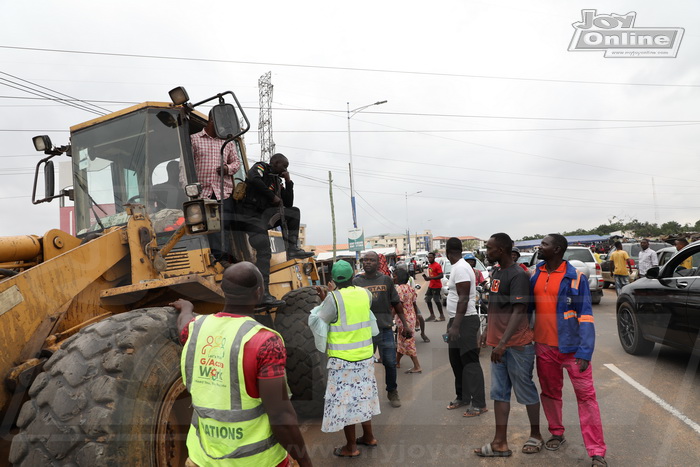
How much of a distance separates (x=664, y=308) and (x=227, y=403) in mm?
6144

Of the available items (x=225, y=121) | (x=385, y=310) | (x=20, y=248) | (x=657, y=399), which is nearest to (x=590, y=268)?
(x=657, y=399)

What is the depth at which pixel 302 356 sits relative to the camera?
15.1ft

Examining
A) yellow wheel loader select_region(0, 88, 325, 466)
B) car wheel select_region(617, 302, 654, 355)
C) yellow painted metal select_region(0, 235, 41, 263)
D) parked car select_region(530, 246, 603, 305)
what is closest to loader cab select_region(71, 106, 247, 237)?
yellow wheel loader select_region(0, 88, 325, 466)

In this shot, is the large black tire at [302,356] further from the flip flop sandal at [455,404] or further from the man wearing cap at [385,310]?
the flip flop sandal at [455,404]

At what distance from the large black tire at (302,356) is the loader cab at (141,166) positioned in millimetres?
1588

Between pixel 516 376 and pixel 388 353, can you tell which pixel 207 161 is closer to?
pixel 388 353

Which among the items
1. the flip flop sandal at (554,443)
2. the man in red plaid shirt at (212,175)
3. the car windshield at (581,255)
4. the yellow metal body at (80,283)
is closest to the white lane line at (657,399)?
the flip flop sandal at (554,443)

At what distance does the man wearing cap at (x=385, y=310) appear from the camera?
5.36m

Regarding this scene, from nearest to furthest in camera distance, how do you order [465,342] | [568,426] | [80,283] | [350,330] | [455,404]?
1. [80,283]
2. [350,330]
3. [568,426]
4. [465,342]
5. [455,404]

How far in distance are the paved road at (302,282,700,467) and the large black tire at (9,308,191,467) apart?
6.47 ft

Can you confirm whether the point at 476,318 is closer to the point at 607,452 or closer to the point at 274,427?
the point at 607,452

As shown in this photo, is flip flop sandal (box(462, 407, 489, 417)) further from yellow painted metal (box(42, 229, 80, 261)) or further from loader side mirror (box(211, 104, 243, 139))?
yellow painted metal (box(42, 229, 80, 261))

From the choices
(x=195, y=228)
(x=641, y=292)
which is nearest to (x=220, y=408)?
(x=195, y=228)

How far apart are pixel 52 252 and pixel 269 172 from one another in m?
2.05
